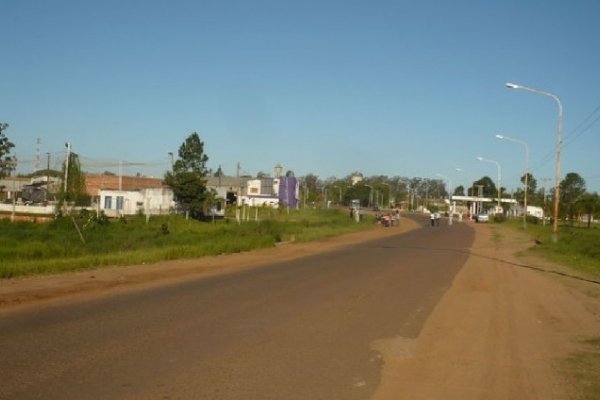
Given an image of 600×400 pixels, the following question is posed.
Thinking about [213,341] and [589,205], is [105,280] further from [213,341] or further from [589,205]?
[589,205]

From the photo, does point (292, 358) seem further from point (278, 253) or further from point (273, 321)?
point (278, 253)

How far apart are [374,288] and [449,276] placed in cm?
454

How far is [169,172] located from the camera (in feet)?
212

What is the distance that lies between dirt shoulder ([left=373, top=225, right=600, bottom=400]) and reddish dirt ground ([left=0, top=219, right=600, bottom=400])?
0.04 feet

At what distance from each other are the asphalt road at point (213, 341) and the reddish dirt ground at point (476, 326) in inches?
18.7

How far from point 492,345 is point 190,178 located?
53.4 meters

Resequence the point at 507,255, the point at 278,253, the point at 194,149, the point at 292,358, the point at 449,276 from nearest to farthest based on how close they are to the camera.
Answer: the point at 292,358
the point at 449,276
the point at 278,253
the point at 507,255
the point at 194,149

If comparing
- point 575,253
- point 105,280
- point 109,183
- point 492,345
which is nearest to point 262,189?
point 109,183

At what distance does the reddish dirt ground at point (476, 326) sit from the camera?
713 centimetres

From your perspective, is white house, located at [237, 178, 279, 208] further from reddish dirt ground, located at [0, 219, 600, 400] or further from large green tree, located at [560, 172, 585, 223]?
reddish dirt ground, located at [0, 219, 600, 400]

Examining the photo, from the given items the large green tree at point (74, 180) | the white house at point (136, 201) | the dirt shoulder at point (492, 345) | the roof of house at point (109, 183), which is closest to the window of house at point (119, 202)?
the white house at point (136, 201)

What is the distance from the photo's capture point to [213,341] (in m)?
8.69

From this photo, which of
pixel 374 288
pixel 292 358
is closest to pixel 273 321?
pixel 292 358

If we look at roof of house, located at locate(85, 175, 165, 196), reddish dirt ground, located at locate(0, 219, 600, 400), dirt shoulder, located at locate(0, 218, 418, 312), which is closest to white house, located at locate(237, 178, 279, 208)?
roof of house, located at locate(85, 175, 165, 196)
